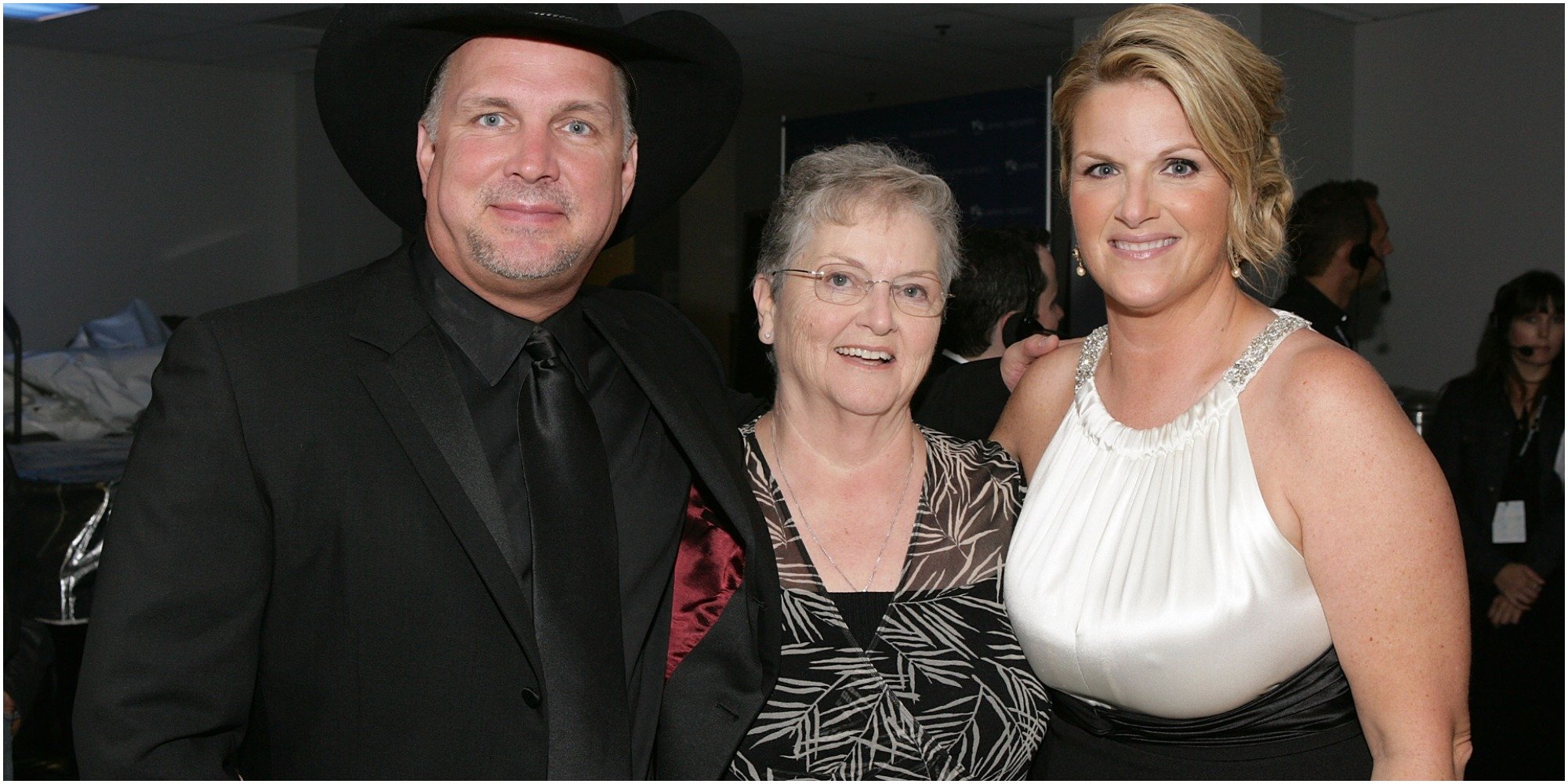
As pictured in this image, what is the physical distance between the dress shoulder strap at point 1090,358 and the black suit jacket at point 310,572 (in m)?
1.00

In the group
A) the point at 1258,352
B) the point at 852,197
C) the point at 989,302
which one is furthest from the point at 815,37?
the point at 1258,352

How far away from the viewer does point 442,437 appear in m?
1.53

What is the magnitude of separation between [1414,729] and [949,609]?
0.62 metres

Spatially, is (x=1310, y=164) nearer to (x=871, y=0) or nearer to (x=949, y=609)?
(x=871, y=0)

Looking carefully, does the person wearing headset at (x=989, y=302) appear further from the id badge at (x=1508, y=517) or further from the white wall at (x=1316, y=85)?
the white wall at (x=1316, y=85)

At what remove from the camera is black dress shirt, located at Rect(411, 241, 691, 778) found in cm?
160

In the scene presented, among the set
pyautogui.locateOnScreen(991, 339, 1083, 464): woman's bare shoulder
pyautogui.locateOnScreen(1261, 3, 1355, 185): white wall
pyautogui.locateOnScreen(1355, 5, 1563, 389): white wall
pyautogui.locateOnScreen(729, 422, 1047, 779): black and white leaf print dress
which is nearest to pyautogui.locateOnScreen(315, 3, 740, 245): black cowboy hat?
pyautogui.locateOnScreen(729, 422, 1047, 779): black and white leaf print dress

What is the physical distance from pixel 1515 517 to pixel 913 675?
3.39 metres

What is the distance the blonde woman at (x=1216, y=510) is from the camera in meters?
1.58

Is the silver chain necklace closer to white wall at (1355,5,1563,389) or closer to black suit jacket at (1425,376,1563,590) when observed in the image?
black suit jacket at (1425,376,1563,590)

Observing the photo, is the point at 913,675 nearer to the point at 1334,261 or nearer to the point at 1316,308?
Answer: the point at 1316,308

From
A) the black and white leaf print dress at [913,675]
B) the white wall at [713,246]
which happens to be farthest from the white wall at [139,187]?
the black and white leaf print dress at [913,675]

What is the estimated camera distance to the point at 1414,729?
62.6 inches

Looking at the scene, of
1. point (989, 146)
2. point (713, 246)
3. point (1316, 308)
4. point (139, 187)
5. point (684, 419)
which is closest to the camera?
point (684, 419)
